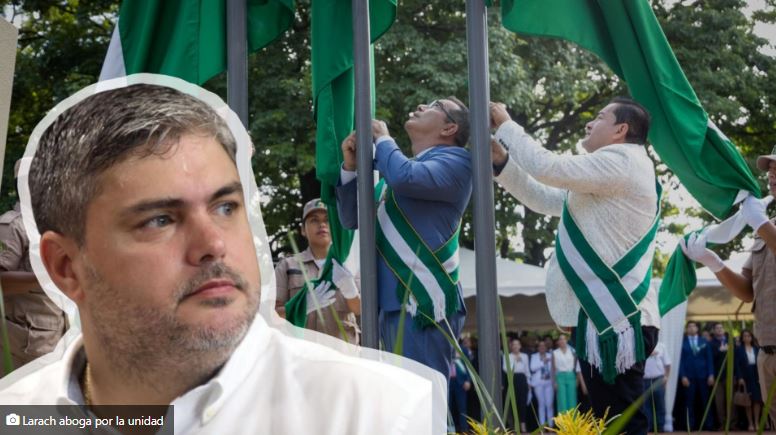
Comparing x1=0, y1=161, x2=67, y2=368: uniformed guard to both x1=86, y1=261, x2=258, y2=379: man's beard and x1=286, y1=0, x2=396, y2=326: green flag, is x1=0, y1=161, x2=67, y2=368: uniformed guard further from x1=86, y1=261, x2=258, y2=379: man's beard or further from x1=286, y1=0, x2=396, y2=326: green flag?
x1=86, y1=261, x2=258, y2=379: man's beard

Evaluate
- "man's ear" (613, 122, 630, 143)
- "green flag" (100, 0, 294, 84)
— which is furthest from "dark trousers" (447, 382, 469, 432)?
"green flag" (100, 0, 294, 84)

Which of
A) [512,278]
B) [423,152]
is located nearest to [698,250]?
[423,152]

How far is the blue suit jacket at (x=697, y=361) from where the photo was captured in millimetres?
10375

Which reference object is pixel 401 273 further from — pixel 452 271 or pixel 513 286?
pixel 513 286

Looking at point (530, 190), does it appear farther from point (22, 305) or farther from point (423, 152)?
point (22, 305)

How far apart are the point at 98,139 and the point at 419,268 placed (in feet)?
6.89

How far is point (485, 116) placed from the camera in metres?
2.67

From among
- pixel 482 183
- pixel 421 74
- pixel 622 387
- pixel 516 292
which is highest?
pixel 421 74

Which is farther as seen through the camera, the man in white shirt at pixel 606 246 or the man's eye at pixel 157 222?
the man in white shirt at pixel 606 246

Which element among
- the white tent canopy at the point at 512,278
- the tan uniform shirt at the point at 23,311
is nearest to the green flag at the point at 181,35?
the tan uniform shirt at the point at 23,311

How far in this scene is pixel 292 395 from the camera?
0.84 meters

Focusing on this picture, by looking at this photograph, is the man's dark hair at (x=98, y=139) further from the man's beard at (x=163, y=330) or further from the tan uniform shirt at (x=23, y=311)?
the tan uniform shirt at (x=23, y=311)

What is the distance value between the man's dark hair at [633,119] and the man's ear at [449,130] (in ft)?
1.68

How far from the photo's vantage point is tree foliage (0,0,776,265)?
1222 cm
